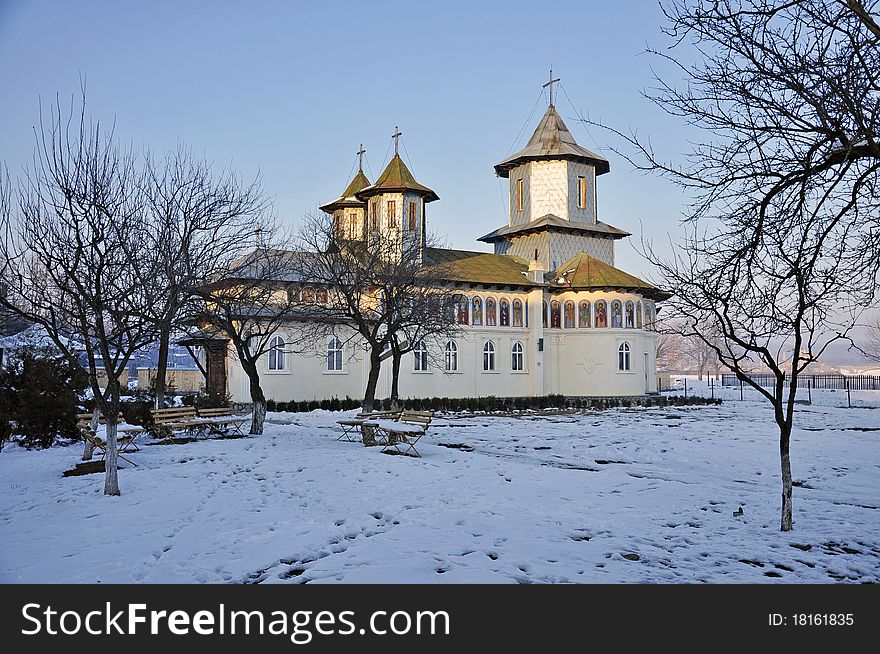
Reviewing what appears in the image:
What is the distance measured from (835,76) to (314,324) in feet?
81.4

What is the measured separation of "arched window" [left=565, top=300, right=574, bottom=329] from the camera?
138ft

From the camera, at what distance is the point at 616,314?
1642 inches

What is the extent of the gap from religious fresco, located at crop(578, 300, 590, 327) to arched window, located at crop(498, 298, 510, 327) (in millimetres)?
4400

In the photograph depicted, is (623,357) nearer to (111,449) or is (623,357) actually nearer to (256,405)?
(256,405)

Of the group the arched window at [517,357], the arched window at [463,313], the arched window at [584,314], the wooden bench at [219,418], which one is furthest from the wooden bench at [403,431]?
the arched window at [584,314]

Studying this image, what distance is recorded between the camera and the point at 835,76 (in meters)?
6.39

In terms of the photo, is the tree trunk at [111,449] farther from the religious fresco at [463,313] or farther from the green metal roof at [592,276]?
the green metal roof at [592,276]

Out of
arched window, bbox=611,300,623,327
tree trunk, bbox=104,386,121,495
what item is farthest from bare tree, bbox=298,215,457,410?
arched window, bbox=611,300,623,327

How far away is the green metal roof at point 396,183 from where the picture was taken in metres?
39.3

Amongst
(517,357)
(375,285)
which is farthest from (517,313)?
(375,285)

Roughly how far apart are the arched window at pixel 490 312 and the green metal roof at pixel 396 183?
657cm

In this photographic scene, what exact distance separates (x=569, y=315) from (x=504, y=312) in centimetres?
423

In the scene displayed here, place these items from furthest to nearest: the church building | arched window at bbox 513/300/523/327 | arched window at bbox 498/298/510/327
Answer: arched window at bbox 513/300/523/327, arched window at bbox 498/298/510/327, the church building

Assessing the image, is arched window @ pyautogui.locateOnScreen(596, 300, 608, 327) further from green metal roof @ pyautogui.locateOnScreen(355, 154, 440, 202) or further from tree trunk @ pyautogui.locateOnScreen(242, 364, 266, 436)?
tree trunk @ pyautogui.locateOnScreen(242, 364, 266, 436)
